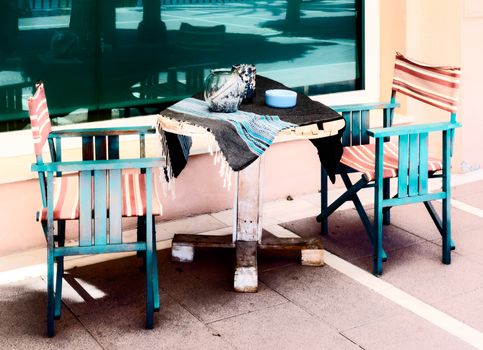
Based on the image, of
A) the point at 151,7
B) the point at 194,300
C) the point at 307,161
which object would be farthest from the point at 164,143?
the point at 307,161

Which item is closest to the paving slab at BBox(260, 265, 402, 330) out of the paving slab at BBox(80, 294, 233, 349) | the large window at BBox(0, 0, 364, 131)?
the paving slab at BBox(80, 294, 233, 349)

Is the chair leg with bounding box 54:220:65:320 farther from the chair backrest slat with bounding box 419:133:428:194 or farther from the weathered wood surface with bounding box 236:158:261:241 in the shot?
the chair backrest slat with bounding box 419:133:428:194

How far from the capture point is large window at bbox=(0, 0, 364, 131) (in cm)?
→ 491

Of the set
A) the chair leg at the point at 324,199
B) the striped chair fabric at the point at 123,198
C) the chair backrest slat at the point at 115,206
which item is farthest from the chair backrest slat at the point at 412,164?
Answer: the chair backrest slat at the point at 115,206

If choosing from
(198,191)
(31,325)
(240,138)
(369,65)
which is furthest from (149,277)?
(369,65)

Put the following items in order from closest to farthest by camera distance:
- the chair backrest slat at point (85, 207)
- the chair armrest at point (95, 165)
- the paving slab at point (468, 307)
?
the chair armrest at point (95, 165)
the chair backrest slat at point (85, 207)
the paving slab at point (468, 307)

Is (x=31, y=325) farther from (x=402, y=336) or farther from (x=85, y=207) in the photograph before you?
(x=402, y=336)

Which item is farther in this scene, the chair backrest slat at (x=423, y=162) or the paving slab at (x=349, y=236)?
the paving slab at (x=349, y=236)

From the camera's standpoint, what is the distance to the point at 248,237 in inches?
177

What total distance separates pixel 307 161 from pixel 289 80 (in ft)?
2.03

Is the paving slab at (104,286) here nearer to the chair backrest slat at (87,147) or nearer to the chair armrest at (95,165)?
the chair backrest slat at (87,147)

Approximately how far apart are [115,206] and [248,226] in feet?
3.20

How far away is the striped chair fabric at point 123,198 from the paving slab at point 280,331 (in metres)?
0.67

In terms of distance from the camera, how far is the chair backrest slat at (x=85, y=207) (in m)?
3.71
